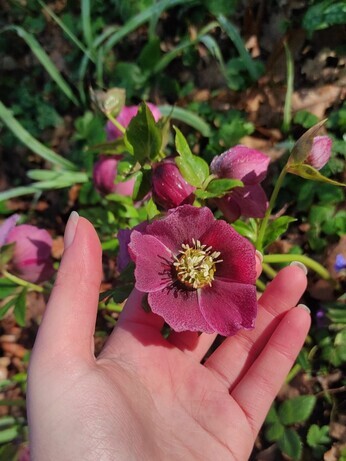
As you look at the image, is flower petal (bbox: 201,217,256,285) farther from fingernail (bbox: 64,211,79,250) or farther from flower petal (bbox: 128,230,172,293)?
fingernail (bbox: 64,211,79,250)

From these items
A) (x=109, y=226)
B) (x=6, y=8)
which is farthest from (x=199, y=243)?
(x=6, y=8)

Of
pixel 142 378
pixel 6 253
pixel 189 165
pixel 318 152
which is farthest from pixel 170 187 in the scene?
pixel 6 253

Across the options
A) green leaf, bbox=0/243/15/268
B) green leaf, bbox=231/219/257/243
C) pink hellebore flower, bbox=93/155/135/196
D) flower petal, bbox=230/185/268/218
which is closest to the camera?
flower petal, bbox=230/185/268/218

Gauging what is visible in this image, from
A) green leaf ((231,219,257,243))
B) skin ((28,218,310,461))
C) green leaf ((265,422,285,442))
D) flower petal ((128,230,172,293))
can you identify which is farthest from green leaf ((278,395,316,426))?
flower petal ((128,230,172,293))

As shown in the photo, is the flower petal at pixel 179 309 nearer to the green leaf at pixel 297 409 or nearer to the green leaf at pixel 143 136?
the green leaf at pixel 143 136

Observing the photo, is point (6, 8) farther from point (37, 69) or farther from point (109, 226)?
point (109, 226)

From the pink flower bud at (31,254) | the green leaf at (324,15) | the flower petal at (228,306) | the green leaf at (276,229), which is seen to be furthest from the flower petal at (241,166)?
the green leaf at (324,15)
